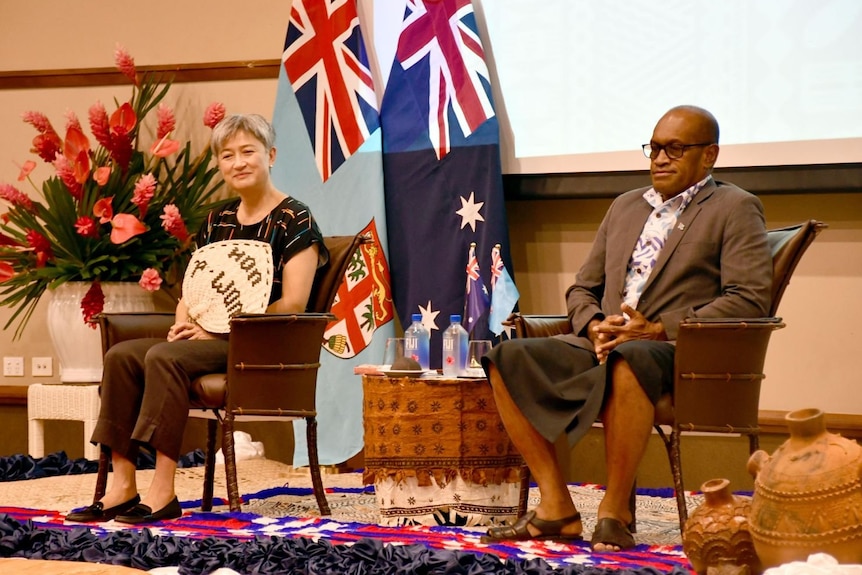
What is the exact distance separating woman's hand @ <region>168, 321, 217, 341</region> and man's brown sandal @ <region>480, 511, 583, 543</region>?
118 cm

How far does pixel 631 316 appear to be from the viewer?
317cm

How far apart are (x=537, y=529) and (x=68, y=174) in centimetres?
288

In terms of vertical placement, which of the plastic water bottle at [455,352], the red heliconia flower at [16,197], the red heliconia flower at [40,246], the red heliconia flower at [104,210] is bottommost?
the plastic water bottle at [455,352]

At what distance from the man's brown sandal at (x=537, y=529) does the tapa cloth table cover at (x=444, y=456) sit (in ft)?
1.13

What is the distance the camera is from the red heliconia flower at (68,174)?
4809mm

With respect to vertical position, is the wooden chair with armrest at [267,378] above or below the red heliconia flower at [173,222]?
below

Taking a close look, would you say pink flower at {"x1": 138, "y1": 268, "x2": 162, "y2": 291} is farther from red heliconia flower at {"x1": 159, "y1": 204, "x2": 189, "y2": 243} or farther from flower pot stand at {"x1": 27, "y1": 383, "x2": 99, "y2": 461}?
flower pot stand at {"x1": 27, "y1": 383, "x2": 99, "y2": 461}

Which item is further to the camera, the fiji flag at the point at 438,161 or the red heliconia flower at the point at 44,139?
the red heliconia flower at the point at 44,139

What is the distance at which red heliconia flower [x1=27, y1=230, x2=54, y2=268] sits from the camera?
15.9 feet

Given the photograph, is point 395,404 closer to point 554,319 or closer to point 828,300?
point 554,319

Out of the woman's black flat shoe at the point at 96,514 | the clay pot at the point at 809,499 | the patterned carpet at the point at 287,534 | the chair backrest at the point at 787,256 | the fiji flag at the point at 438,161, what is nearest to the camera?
the clay pot at the point at 809,499

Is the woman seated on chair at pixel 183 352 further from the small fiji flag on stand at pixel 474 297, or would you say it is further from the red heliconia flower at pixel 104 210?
the red heliconia flower at pixel 104 210

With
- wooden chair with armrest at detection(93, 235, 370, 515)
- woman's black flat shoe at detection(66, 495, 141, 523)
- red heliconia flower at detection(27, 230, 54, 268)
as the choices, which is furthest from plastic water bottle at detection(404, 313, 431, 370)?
red heliconia flower at detection(27, 230, 54, 268)

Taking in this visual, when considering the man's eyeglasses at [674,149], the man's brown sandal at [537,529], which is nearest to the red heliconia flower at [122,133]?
the man's eyeglasses at [674,149]
